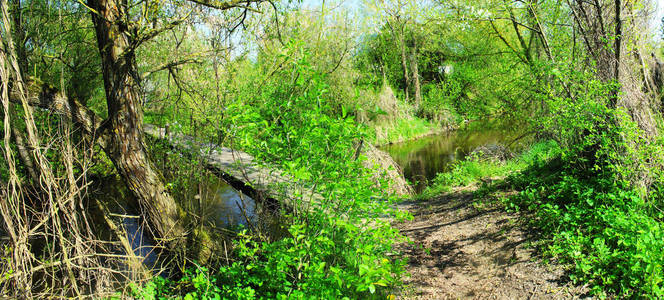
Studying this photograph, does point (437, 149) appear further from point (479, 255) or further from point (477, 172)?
point (479, 255)

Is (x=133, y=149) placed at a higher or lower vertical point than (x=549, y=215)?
higher

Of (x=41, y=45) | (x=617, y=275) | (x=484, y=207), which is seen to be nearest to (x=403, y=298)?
(x=617, y=275)

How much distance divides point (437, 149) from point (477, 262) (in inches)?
491

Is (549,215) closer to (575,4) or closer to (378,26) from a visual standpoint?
(575,4)

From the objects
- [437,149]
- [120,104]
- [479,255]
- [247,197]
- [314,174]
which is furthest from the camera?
[437,149]

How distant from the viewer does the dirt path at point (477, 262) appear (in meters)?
3.70

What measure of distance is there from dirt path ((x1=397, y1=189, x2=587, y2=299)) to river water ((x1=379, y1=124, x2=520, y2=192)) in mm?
4690

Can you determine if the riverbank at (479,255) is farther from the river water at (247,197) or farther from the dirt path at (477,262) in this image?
the river water at (247,197)

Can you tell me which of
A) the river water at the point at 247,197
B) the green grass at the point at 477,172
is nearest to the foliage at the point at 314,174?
the river water at the point at 247,197

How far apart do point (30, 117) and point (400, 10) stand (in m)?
20.6

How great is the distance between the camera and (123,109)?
4277 millimetres

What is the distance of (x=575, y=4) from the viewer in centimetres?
519

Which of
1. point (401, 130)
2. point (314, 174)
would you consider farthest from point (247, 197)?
point (401, 130)

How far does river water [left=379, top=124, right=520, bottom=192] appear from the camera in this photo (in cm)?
1166
